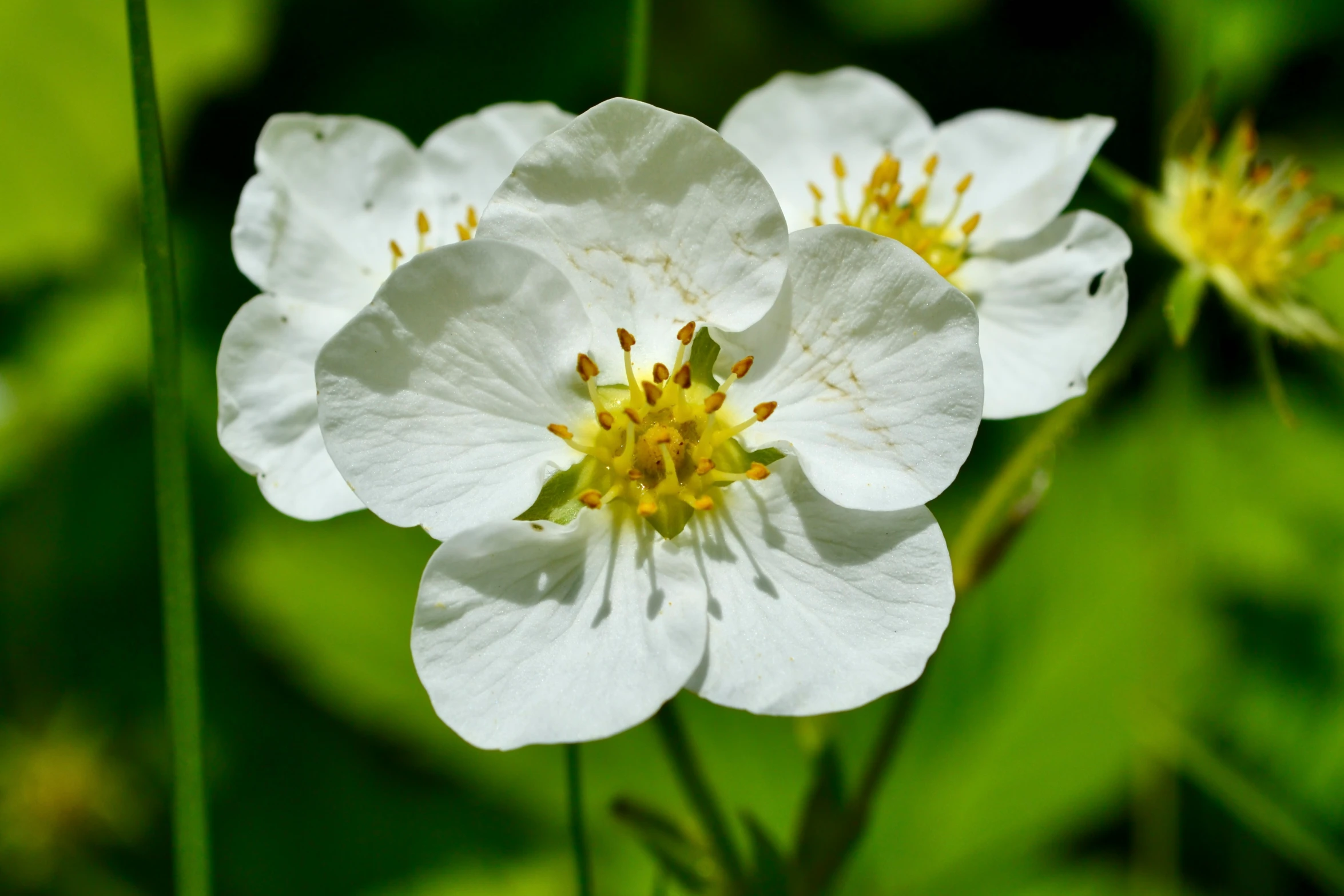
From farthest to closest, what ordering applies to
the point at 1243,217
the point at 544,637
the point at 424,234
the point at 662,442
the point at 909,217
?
the point at 1243,217
the point at 909,217
the point at 424,234
the point at 662,442
the point at 544,637

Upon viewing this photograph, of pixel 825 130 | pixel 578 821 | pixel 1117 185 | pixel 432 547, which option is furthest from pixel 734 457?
pixel 432 547

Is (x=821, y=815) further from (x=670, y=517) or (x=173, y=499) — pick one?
(x=173, y=499)

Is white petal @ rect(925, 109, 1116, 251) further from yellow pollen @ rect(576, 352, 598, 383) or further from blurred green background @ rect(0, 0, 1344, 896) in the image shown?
blurred green background @ rect(0, 0, 1344, 896)

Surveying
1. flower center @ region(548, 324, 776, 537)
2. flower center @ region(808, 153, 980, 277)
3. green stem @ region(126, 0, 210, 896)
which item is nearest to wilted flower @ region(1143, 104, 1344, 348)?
flower center @ region(808, 153, 980, 277)

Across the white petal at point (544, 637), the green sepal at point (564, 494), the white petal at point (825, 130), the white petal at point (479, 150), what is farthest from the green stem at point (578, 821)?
the white petal at point (825, 130)

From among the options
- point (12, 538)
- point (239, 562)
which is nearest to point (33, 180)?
point (12, 538)
